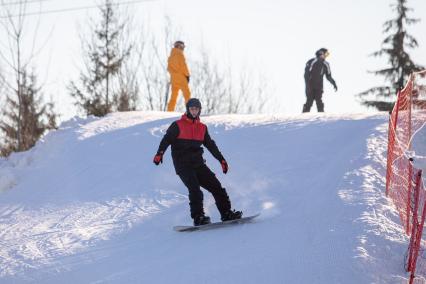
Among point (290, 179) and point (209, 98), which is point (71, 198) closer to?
point (290, 179)

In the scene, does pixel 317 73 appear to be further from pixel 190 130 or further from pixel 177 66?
pixel 190 130

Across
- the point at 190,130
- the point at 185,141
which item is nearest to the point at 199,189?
the point at 185,141

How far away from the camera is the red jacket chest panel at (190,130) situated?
7.42 metres

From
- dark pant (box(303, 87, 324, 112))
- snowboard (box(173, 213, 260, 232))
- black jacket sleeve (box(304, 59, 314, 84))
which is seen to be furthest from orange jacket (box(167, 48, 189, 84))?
snowboard (box(173, 213, 260, 232))

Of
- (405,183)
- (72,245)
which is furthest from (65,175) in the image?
(405,183)

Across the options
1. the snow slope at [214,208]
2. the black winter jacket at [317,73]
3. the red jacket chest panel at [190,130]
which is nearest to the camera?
the snow slope at [214,208]

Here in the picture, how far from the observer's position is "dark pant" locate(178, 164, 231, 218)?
24.0ft

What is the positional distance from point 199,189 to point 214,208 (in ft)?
3.42

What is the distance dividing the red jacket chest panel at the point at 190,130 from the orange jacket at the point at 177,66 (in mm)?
6500

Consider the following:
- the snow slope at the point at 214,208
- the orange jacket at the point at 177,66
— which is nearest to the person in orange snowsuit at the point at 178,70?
the orange jacket at the point at 177,66

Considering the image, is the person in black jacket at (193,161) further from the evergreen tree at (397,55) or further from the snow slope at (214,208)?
the evergreen tree at (397,55)

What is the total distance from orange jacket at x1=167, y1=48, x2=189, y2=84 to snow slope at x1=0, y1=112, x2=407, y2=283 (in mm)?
1180

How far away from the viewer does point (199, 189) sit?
24.2ft

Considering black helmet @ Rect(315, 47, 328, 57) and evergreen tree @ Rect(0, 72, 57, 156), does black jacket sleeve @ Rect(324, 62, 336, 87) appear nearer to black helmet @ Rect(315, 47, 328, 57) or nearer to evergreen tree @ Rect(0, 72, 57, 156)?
black helmet @ Rect(315, 47, 328, 57)
